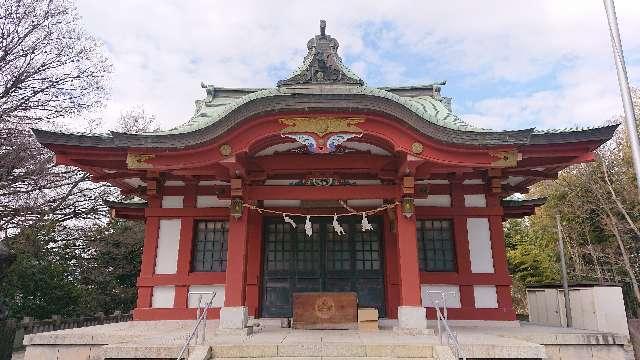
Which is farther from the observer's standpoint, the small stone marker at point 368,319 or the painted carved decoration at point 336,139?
the small stone marker at point 368,319

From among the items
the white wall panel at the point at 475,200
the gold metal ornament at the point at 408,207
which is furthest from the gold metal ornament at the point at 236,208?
the white wall panel at the point at 475,200

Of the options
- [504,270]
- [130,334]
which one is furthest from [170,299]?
[504,270]

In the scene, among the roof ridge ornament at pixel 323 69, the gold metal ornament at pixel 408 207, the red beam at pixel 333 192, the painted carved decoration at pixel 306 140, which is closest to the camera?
the painted carved decoration at pixel 306 140

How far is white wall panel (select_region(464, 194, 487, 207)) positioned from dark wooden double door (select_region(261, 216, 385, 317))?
2189 millimetres

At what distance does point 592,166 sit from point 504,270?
46.0 feet

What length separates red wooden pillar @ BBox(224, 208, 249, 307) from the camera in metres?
8.51

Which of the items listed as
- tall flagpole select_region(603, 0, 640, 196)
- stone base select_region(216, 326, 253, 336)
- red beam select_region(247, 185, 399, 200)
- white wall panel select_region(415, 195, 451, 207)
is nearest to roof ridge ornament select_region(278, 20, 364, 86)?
red beam select_region(247, 185, 399, 200)

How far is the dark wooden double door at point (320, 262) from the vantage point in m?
10.3

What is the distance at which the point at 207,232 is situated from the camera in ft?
34.7

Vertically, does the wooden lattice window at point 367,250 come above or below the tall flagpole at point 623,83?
below

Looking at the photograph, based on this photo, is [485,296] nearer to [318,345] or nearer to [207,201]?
[318,345]

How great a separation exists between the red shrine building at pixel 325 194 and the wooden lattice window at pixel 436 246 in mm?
25

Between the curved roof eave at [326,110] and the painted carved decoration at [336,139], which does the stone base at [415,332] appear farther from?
the painted carved decoration at [336,139]

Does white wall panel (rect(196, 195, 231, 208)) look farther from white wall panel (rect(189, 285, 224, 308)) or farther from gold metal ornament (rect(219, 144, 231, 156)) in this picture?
gold metal ornament (rect(219, 144, 231, 156))
